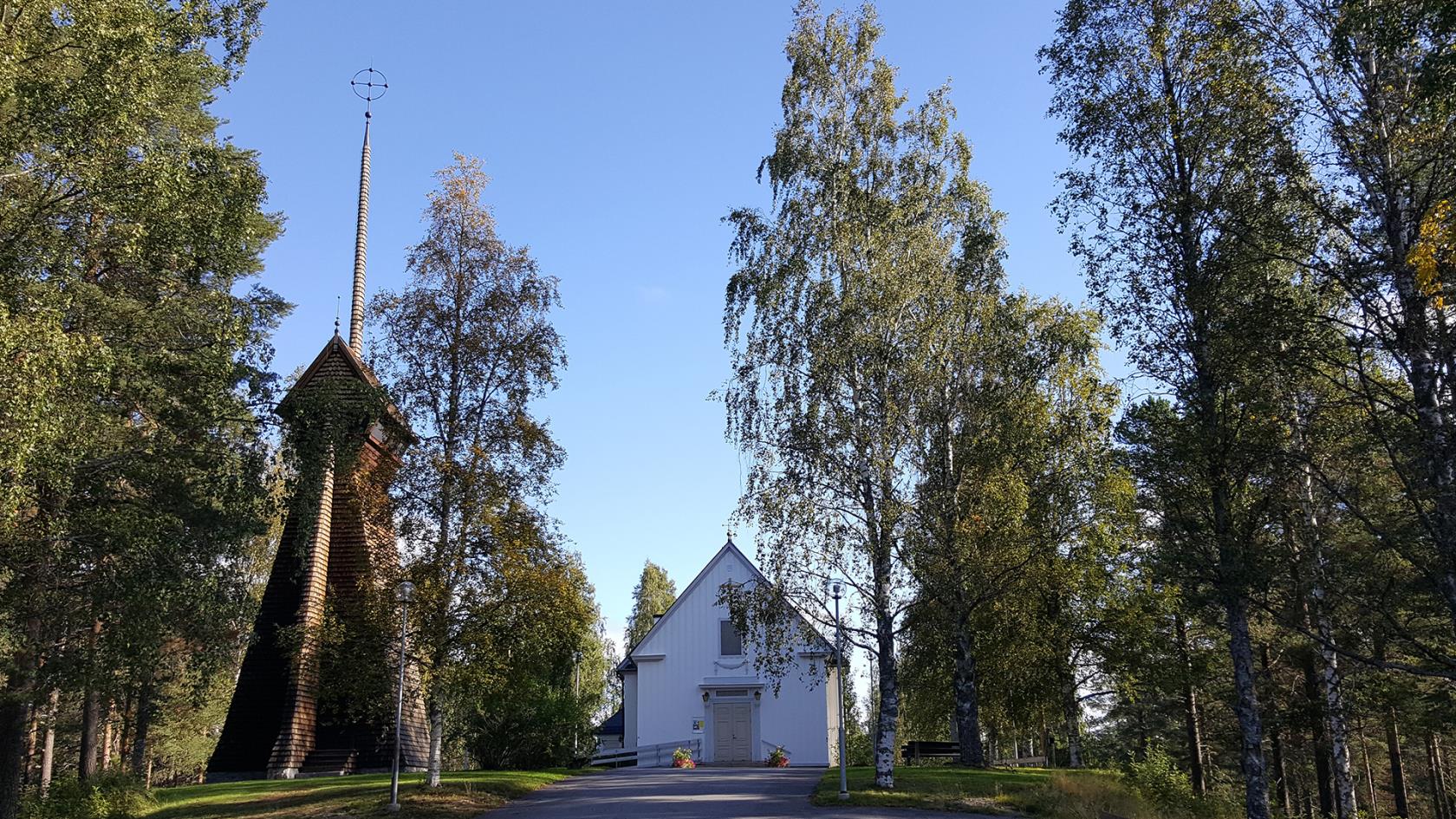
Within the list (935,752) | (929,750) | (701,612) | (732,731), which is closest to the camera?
(732,731)

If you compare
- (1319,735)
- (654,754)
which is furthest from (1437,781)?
(654,754)

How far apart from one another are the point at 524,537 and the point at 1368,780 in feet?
118

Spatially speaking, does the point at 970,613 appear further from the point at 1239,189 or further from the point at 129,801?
the point at 129,801

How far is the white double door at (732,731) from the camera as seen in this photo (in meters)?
38.8

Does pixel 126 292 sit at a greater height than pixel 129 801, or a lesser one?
A: greater

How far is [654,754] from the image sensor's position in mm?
38750

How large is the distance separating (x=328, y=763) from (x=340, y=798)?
679 cm

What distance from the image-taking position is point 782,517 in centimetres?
2359

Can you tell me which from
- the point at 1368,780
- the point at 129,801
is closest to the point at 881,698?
the point at 129,801

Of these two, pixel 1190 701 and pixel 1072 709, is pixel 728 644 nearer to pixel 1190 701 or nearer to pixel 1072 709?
pixel 1072 709

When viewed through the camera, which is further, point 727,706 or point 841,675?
point 727,706

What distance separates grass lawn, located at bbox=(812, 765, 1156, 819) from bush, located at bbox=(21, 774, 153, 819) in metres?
14.7

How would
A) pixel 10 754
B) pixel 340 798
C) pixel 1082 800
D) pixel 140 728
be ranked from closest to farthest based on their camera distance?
1. pixel 1082 800
2. pixel 340 798
3. pixel 10 754
4. pixel 140 728

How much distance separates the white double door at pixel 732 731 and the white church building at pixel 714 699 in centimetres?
3
